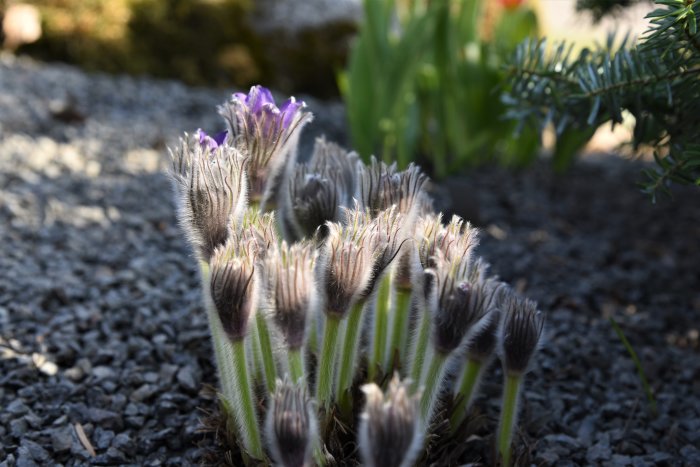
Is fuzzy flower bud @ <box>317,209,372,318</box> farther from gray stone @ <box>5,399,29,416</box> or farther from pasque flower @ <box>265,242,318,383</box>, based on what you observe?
gray stone @ <box>5,399,29,416</box>

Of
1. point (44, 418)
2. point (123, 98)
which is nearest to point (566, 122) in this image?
point (44, 418)

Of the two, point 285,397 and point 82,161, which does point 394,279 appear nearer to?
point 285,397

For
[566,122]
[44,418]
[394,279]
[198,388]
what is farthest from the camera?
[566,122]

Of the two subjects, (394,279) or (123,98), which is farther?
(123,98)

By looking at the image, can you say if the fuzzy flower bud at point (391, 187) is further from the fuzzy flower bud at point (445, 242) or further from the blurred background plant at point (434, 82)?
the blurred background plant at point (434, 82)

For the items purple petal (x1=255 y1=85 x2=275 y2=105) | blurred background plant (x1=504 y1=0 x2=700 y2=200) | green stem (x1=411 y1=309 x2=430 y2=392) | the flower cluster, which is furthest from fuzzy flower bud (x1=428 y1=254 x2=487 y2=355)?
blurred background plant (x1=504 y1=0 x2=700 y2=200)

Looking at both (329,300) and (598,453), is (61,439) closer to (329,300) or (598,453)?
(329,300)

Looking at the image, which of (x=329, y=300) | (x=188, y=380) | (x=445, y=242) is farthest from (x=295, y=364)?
(x=188, y=380)
